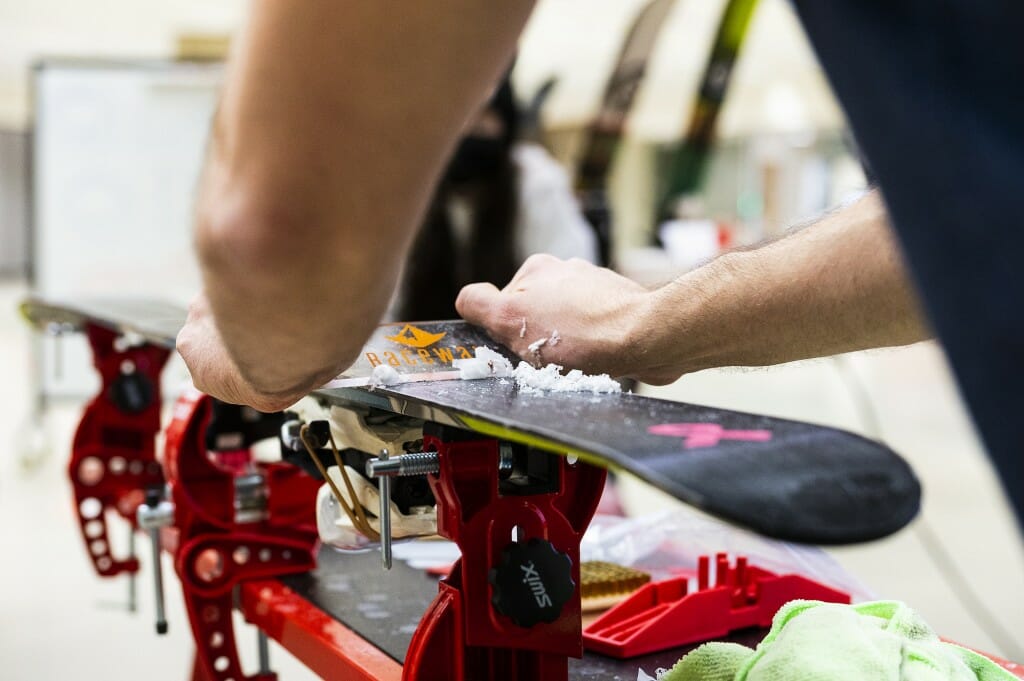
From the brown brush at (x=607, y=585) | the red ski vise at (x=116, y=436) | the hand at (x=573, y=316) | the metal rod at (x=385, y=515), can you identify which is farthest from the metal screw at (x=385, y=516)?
the red ski vise at (x=116, y=436)

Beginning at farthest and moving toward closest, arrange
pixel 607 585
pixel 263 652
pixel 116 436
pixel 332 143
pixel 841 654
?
pixel 116 436 < pixel 263 652 < pixel 607 585 < pixel 841 654 < pixel 332 143

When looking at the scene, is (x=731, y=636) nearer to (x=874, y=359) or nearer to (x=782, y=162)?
(x=874, y=359)

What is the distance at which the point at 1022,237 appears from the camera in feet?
1.26

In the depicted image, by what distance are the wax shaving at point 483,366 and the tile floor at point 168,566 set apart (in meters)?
0.34

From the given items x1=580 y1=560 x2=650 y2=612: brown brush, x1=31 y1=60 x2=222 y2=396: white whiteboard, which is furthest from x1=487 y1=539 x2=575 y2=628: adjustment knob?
x1=31 y1=60 x2=222 y2=396: white whiteboard

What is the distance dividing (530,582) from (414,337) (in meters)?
0.27

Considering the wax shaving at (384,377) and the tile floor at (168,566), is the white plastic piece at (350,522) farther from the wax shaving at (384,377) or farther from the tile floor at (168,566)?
the tile floor at (168,566)

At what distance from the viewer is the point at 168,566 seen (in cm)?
271

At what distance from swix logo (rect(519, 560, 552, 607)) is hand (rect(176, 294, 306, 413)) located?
19 cm

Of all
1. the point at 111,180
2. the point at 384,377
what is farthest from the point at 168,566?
the point at 384,377

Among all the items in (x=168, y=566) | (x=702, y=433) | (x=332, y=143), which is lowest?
(x=168, y=566)

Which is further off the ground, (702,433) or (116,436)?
(702,433)

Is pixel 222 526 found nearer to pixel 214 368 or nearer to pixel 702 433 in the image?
pixel 214 368

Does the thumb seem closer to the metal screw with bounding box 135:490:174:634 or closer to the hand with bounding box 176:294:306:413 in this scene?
the hand with bounding box 176:294:306:413
